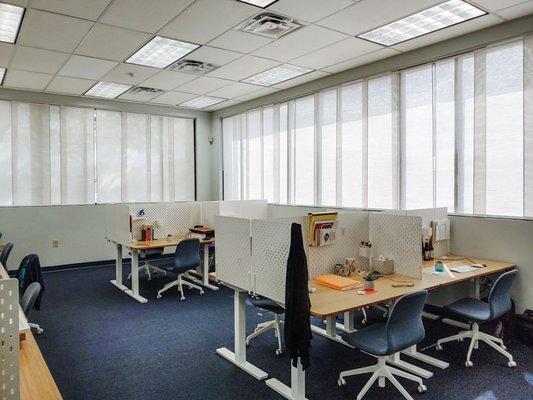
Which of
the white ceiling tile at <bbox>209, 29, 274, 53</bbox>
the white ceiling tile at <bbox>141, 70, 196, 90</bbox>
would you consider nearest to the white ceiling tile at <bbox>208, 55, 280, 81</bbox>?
the white ceiling tile at <bbox>209, 29, 274, 53</bbox>

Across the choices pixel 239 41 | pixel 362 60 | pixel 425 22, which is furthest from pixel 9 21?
pixel 425 22

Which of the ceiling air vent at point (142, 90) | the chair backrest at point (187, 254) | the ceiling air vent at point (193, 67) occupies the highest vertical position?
the ceiling air vent at point (142, 90)

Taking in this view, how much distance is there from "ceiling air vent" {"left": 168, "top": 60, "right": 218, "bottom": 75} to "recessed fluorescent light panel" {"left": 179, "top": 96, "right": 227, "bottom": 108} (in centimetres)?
160

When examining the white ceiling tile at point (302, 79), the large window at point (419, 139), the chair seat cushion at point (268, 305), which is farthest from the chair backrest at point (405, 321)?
the white ceiling tile at point (302, 79)

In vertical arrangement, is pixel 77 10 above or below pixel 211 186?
above

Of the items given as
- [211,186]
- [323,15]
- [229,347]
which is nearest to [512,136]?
[323,15]

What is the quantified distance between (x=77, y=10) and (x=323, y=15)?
2122 mm

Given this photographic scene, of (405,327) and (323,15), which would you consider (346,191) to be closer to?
(323,15)

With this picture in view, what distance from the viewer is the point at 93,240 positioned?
22.9 ft

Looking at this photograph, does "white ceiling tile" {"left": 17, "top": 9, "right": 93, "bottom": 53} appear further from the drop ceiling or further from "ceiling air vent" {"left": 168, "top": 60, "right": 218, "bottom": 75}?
"ceiling air vent" {"left": 168, "top": 60, "right": 218, "bottom": 75}

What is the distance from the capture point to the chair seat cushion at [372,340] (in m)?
2.50

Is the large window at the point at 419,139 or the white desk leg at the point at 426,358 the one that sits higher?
the large window at the point at 419,139

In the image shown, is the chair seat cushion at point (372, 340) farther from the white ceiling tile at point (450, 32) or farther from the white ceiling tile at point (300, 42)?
the white ceiling tile at point (450, 32)

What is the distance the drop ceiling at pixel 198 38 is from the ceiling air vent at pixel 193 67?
4.3 inches
